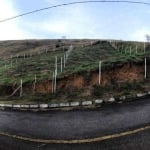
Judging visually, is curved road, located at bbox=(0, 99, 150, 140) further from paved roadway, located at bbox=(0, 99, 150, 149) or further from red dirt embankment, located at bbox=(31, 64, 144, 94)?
red dirt embankment, located at bbox=(31, 64, 144, 94)

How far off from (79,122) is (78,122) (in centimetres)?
4

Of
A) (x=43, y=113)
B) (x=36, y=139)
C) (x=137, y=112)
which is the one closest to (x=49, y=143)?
(x=36, y=139)

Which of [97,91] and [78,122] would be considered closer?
[78,122]

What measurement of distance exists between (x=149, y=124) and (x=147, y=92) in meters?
7.15

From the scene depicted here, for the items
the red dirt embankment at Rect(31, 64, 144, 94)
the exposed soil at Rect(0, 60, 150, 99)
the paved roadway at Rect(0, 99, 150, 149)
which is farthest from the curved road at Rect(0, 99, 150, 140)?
the red dirt embankment at Rect(31, 64, 144, 94)

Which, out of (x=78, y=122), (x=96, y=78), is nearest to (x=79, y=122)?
(x=78, y=122)

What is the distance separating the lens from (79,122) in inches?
595

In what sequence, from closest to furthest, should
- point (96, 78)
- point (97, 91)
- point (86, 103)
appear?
point (86, 103)
point (97, 91)
point (96, 78)

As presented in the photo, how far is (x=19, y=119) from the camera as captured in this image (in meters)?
17.6

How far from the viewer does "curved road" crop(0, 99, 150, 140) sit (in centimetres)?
1327

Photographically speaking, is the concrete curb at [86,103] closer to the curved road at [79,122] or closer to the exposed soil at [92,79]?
the curved road at [79,122]

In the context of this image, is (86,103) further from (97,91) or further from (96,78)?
(96,78)

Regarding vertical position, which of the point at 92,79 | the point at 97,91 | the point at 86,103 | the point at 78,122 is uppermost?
the point at 92,79

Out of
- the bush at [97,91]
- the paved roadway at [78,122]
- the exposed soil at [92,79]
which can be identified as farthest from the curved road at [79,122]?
the exposed soil at [92,79]
